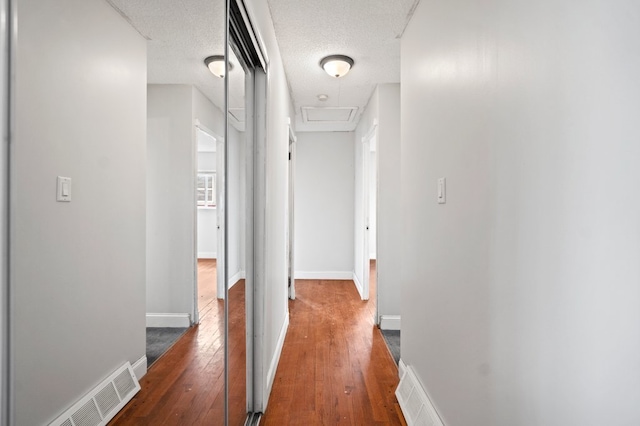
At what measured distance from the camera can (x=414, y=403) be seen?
201 centimetres

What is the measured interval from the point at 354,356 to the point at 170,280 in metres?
2.41

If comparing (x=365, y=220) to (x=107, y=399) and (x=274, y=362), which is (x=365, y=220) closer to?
(x=274, y=362)

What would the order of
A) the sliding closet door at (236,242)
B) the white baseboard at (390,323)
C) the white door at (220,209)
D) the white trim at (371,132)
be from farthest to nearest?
the white trim at (371,132) → the white baseboard at (390,323) → the sliding closet door at (236,242) → the white door at (220,209)

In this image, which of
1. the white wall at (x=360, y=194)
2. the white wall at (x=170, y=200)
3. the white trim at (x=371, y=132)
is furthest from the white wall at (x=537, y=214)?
the white wall at (x=360, y=194)

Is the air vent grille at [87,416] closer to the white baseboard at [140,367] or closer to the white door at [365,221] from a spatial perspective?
the white baseboard at [140,367]


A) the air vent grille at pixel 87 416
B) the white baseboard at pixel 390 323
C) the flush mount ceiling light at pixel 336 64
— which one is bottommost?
the white baseboard at pixel 390 323

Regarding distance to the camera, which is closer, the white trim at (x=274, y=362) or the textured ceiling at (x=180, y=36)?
the textured ceiling at (x=180, y=36)

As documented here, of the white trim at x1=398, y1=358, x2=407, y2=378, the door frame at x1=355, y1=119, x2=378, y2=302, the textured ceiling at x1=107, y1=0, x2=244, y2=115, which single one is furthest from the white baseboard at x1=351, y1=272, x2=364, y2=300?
the textured ceiling at x1=107, y1=0, x2=244, y2=115

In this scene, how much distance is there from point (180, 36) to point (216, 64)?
1.19 ft

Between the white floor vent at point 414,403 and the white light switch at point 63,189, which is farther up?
the white light switch at point 63,189

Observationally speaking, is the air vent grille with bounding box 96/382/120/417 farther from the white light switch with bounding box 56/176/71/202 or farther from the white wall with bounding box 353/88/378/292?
the white wall with bounding box 353/88/378/292

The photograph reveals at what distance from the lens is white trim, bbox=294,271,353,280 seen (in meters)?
5.88

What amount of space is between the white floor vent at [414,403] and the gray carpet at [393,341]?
2.00ft

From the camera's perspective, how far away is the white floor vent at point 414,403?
1787 millimetres
